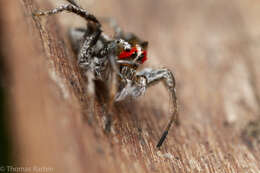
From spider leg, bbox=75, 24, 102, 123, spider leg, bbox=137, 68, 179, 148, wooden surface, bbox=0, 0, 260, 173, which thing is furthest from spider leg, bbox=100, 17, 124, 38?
spider leg, bbox=137, 68, 179, 148

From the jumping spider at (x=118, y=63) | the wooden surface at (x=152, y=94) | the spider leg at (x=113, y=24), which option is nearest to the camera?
the wooden surface at (x=152, y=94)

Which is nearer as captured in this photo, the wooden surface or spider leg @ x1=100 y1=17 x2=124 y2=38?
the wooden surface

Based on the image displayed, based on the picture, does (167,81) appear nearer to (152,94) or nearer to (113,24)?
(152,94)

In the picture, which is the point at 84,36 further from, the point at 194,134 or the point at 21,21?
the point at 194,134

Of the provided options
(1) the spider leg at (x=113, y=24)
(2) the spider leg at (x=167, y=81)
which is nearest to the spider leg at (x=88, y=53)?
(2) the spider leg at (x=167, y=81)

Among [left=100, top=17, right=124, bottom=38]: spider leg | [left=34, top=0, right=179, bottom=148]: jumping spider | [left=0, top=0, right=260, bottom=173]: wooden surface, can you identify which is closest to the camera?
[left=0, top=0, right=260, bottom=173]: wooden surface

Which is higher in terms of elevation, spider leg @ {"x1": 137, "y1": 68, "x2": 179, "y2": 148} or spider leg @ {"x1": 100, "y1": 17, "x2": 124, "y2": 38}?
spider leg @ {"x1": 100, "y1": 17, "x2": 124, "y2": 38}

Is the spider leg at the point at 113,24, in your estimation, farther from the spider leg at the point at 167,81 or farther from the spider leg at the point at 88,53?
the spider leg at the point at 167,81

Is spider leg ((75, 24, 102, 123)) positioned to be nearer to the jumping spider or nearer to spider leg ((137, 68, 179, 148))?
the jumping spider

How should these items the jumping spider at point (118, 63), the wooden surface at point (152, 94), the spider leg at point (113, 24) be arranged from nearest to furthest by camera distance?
the wooden surface at point (152, 94)
the jumping spider at point (118, 63)
the spider leg at point (113, 24)
